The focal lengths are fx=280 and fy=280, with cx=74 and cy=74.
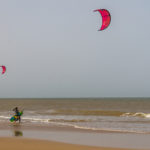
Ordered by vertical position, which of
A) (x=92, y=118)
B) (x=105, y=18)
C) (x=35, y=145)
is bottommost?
(x=35, y=145)

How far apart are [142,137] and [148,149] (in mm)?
2640

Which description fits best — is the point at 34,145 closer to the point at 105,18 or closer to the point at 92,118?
the point at 105,18

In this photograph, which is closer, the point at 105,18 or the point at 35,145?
the point at 35,145

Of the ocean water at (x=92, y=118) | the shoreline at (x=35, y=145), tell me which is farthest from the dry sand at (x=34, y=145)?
the ocean water at (x=92, y=118)

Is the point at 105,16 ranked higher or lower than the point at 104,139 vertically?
higher

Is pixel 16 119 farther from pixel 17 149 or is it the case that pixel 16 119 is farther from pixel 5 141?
pixel 17 149

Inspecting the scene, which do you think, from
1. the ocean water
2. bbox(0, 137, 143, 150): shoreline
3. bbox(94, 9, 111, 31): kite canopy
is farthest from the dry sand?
the ocean water

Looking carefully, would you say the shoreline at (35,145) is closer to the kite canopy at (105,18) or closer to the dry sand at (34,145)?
the dry sand at (34,145)

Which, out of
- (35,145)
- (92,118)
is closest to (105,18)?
(35,145)

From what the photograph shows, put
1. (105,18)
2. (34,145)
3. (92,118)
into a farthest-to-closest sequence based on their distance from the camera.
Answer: (92,118), (105,18), (34,145)

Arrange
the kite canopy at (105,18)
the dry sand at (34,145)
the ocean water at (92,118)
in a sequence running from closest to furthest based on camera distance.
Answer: the dry sand at (34,145), the kite canopy at (105,18), the ocean water at (92,118)

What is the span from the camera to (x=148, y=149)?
386 inches

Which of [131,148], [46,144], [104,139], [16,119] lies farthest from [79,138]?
[16,119]

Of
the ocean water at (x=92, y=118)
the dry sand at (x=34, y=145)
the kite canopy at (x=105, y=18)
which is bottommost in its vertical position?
the dry sand at (x=34, y=145)
